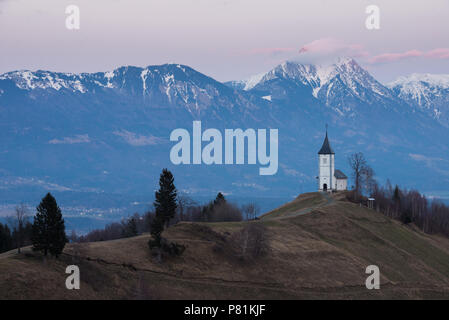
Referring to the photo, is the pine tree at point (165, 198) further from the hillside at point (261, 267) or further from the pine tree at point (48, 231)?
the pine tree at point (48, 231)

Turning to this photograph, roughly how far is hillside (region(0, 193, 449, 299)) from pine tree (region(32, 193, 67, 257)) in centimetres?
153

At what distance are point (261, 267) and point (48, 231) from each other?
29161mm

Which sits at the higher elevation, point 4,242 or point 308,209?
point 308,209

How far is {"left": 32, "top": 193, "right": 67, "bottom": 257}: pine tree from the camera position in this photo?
81.7m

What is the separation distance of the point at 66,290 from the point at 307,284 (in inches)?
1295

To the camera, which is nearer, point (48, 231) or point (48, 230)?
point (48, 231)

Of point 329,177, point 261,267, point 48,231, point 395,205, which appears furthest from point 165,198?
point 395,205

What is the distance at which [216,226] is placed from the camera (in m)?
108

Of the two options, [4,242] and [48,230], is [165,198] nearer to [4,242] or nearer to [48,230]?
[48,230]

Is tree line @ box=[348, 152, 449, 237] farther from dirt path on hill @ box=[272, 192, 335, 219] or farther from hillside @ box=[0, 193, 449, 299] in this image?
hillside @ box=[0, 193, 449, 299]

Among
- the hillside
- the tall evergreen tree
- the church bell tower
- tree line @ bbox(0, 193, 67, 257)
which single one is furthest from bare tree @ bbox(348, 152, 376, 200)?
tree line @ bbox(0, 193, 67, 257)

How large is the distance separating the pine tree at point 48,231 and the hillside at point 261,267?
1530mm

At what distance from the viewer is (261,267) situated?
9425 cm
